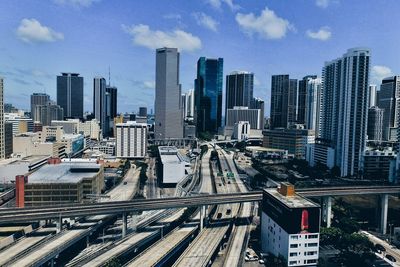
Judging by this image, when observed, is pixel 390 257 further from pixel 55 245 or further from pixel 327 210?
pixel 55 245

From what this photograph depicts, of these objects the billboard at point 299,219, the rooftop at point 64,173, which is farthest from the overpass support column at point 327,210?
the rooftop at point 64,173

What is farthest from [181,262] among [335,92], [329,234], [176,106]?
[176,106]

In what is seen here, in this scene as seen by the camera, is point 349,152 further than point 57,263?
Yes

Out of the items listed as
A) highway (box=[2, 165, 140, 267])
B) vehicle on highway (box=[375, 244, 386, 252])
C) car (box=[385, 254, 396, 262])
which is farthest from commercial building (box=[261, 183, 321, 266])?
highway (box=[2, 165, 140, 267])

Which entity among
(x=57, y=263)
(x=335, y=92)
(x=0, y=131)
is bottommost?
(x=57, y=263)

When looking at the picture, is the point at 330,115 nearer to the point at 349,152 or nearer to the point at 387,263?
the point at 349,152
